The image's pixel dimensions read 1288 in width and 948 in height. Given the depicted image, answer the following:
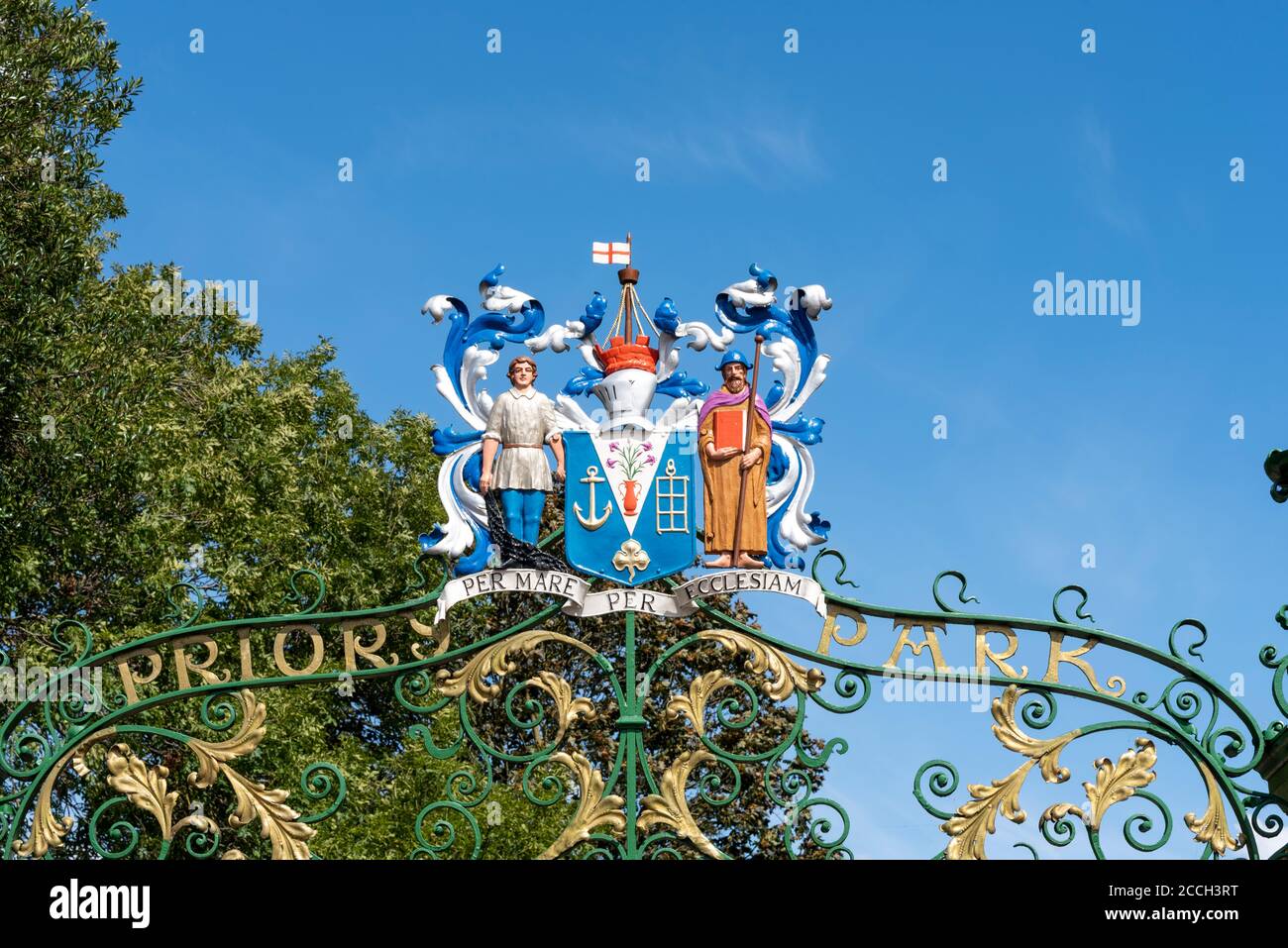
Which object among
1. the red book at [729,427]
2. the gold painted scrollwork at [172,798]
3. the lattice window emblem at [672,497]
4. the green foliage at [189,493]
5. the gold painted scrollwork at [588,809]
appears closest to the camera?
the gold painted scrollwork at [588,809]

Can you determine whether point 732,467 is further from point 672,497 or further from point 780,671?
point 780,671

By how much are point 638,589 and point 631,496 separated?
18.9 inches

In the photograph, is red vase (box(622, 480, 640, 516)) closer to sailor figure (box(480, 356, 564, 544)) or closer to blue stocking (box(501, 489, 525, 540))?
sailor figure (box(480, 356, 564, 544))

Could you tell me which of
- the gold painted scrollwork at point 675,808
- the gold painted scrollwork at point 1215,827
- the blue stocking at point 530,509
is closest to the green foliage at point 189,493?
the gold painted scrollwork at point 675,808

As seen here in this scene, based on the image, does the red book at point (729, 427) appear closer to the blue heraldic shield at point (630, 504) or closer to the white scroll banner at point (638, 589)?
the blue heraldic shield at point (630, 504)

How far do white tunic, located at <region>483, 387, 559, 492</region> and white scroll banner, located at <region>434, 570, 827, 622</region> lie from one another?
500 millimetres

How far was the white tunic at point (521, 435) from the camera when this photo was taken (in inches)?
331

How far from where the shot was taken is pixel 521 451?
8.45 metres

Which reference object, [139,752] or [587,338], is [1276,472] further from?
[139,752]

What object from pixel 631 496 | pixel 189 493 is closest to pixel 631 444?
pixel 631 496

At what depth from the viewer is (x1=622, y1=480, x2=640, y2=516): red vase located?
8.34m

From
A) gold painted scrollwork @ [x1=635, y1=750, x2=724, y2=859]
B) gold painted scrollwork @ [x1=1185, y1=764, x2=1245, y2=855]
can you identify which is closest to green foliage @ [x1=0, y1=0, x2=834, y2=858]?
gold painted scrollwork @ [x1=635, y1=750, x2=724, y2=859]

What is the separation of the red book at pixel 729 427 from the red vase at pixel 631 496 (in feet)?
1.51
